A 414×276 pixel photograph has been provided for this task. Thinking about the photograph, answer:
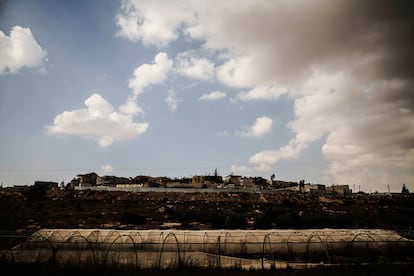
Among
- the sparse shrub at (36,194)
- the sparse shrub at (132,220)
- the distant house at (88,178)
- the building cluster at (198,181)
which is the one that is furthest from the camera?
the distant house at (88,178)

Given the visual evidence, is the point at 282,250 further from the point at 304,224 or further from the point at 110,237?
the point at 304,224

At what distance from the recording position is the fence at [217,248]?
1548 centimetres

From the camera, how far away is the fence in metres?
15.5

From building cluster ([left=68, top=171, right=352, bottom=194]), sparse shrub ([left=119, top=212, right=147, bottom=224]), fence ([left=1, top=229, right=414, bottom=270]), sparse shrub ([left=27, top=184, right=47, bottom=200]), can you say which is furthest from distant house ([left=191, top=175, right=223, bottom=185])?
fence ([left=1, top=229, right=414, bottom=270])

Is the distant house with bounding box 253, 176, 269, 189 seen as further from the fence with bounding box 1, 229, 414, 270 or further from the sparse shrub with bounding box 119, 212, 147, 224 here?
the fence with bounding box 1, 229, 414, 270

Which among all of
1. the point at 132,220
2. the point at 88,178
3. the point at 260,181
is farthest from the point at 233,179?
the point at 132,220

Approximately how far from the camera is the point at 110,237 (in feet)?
60.4

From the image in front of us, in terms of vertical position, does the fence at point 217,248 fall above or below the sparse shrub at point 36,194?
below

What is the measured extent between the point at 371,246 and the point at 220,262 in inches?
369

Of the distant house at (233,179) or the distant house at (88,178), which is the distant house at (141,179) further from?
the distant house at (233,179)

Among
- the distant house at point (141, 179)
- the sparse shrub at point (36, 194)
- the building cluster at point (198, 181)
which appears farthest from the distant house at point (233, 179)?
the sparse shrub at point (36, 194)

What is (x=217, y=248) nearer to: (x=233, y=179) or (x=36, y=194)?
(x=36, y=194)

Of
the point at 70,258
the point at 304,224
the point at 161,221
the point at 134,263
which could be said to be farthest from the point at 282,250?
the point at 161,221

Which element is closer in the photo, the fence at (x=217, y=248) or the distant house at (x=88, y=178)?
the fence at (x=217, y=248)
